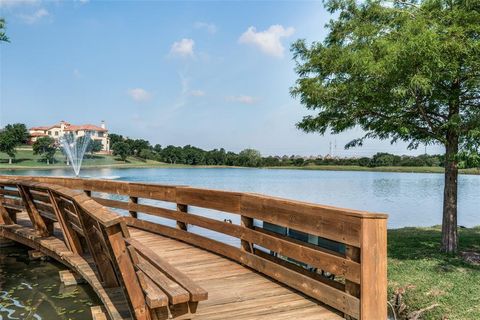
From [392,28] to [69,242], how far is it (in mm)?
7552

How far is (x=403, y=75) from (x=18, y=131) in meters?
103

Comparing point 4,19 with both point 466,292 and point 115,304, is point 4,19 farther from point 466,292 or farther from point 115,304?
point 466,292

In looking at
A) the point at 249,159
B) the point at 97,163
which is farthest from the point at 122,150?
the point at 249,159

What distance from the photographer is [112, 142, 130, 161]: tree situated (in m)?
103

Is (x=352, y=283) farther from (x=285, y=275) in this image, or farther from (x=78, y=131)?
(x=78, y=131)

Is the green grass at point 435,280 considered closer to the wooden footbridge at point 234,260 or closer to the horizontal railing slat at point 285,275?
the wooden footbridge at point 234,260

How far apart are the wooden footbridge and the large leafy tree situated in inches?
152

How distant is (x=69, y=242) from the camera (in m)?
6.84

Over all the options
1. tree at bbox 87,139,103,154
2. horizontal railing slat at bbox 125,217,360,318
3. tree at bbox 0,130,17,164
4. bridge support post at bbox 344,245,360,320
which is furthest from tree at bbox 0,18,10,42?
tree at bbox 87,139,103,154

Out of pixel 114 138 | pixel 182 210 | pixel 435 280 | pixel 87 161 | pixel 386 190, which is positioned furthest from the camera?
pixel 114 138

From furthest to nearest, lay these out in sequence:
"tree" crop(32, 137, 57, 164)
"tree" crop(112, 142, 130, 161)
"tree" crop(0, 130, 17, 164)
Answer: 1. "tree" crop(112, 142, 130, 161)
2. "tree" crop(32, 137, 57, 164)
3. "tree" crop(0, 130, 17, 164)

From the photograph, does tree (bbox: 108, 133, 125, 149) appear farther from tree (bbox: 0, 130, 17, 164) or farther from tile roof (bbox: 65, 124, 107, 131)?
tree (bbox: 0, 130, 17, 164)

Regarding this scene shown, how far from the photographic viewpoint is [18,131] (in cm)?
9519

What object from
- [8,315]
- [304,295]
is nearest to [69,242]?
[8,315]
